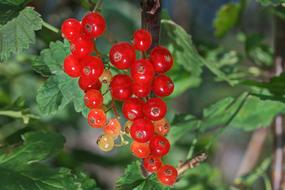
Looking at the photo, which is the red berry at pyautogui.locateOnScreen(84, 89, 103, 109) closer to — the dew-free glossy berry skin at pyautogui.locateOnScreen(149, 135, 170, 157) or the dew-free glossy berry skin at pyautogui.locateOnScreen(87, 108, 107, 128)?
the dew-free glossy berry skin at pyautogui.locateOnScreen(87, 108, 107, 128)

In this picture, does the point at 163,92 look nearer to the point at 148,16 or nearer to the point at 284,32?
the point at 148,16

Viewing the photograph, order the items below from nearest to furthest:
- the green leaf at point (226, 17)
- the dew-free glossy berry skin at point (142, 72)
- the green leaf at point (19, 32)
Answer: the dew-free glossy berry skin at point (142, 72) → the green leaf at point (19, 32) → the green leaf at point (226, 17)

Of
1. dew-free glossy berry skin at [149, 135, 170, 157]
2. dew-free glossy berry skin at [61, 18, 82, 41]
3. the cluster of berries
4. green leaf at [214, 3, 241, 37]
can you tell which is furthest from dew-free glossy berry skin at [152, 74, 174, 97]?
green leaf at [214, 3, 241, 37]

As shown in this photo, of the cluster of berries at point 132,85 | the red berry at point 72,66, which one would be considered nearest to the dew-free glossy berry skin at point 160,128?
→ the cluster of berries at point 132,85

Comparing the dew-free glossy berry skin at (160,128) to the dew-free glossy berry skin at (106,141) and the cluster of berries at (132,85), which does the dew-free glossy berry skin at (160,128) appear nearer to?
the cluster of berries at (132,85)

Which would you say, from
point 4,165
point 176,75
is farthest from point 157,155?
point 176,75
